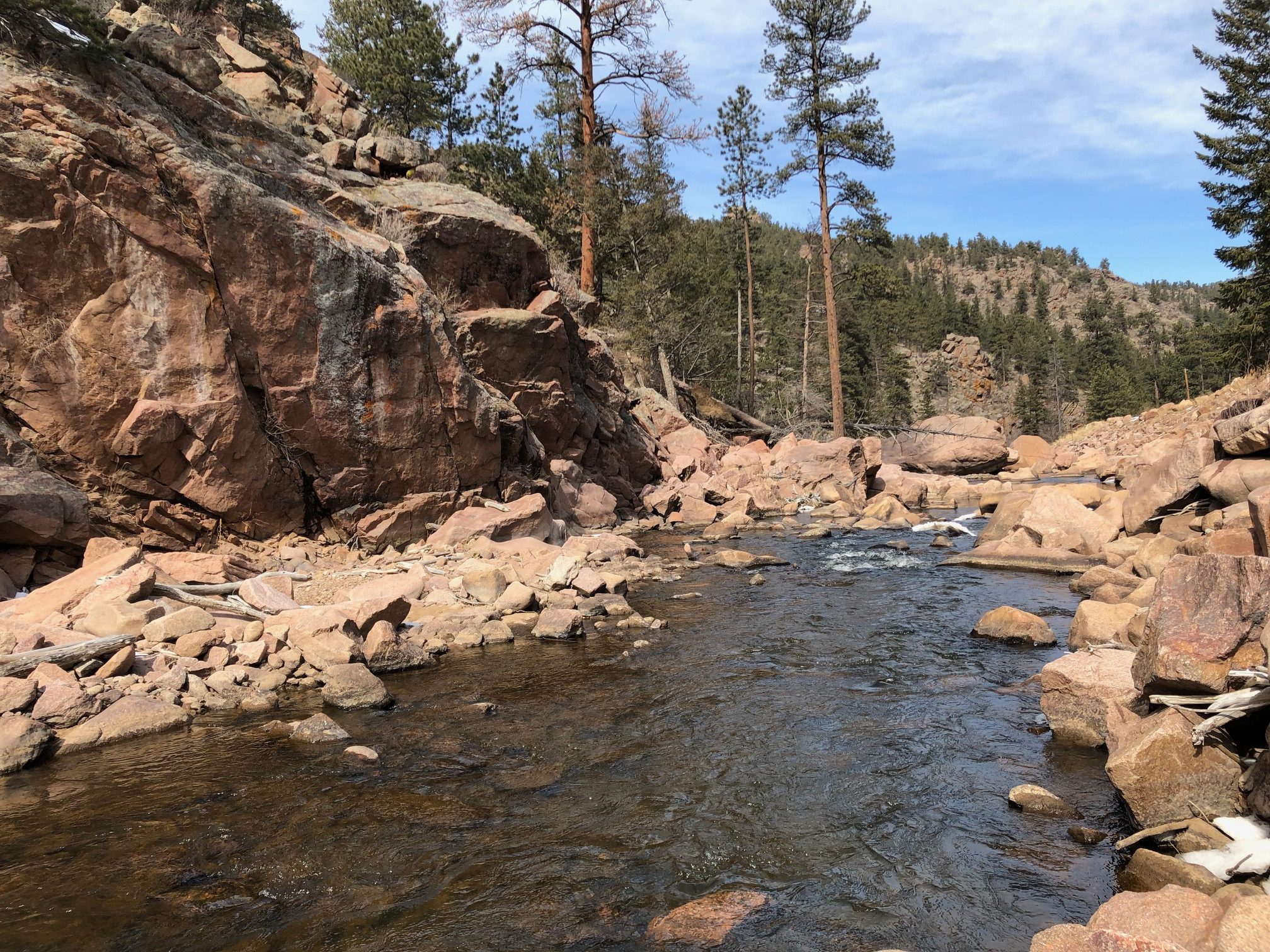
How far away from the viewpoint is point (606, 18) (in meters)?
21.1

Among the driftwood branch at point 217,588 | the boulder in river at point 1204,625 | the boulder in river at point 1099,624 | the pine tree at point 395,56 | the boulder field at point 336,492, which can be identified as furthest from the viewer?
the pine tree at point 395,56

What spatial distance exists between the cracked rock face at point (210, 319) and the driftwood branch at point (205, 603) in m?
1.74

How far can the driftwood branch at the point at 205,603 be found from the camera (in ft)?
28.6

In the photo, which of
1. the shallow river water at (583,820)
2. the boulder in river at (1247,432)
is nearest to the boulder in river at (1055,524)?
the boulder in river at (1247,432)

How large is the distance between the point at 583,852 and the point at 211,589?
6.60 meters

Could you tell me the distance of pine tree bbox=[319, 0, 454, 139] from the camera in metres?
23.7

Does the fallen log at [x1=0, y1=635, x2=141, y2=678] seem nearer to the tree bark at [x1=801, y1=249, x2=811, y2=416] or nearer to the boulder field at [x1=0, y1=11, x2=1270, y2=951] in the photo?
the boulder field at [x1=0, y1=11, x2=1270, y2=951]

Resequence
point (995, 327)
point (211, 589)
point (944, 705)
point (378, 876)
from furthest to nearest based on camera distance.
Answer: point (995, 327) → point (211, 589) → point (944, 705) → point (378, 876)

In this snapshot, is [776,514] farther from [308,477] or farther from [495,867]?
[495,867]

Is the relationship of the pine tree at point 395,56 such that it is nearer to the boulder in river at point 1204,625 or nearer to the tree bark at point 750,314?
the tree bark at point 750,314

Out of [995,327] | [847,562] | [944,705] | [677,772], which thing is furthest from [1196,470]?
[995,327]

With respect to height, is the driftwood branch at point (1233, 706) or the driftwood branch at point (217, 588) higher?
the driftwood branch at point (217, 588)

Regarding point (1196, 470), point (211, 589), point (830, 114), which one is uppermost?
point (830, 114)

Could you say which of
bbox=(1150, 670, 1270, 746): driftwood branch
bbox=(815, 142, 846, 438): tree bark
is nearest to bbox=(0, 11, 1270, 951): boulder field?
bbox=(1150, 670, 1270, 746): driftwood branch
